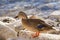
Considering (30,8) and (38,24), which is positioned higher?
(30,8)

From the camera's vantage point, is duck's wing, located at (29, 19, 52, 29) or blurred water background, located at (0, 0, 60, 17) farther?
blurred water background, located at (0, 0, 60, 17)

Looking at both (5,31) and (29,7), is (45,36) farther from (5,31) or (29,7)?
(29,7)

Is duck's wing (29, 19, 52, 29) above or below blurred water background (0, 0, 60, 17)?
below

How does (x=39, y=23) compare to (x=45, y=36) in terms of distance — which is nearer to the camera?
(x=45, y=36)

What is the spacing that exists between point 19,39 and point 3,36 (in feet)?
2.36

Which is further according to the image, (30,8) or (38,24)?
(30,8)

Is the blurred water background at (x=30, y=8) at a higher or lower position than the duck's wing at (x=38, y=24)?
higher

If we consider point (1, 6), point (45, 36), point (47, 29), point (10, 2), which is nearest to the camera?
point (45, 36)

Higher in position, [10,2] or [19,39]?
[10,2]

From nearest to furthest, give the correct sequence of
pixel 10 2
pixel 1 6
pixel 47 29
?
pixel 47 29
pixel 1 6
pixel 10 2

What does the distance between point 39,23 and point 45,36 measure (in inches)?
27.1

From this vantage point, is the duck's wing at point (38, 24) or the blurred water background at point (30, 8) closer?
the duck's wing at point (38, 24)

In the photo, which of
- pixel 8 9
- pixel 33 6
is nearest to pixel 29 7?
pixel 33 6

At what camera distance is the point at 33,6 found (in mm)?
16266
